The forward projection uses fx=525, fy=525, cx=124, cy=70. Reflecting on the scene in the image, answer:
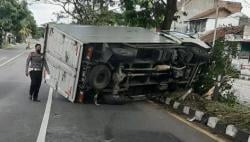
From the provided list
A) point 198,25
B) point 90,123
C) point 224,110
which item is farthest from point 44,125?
point 198,25

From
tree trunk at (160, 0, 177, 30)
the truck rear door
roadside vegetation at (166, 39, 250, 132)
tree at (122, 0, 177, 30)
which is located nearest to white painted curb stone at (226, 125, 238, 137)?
roadside vegetation at (166, 39, 250, 132)

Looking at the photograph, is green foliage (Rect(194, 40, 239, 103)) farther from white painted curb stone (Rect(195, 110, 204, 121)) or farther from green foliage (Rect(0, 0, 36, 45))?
A: green foliage (Rect(0, 0, 36, 45))

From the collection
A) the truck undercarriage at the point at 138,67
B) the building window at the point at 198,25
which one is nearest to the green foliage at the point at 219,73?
the truck undercarriage at the point at 138,67

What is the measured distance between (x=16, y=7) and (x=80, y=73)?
64.5 metres

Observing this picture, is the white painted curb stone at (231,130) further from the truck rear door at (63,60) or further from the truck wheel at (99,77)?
the truck rear door at (63,60)

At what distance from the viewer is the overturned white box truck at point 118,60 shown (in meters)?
13.9

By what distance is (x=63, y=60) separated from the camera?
14.6 metres

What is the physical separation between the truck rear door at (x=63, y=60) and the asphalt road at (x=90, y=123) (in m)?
0.45

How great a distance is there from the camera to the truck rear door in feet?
45.5

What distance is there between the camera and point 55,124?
1052 centimetres

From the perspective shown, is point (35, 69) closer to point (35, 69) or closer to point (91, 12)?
point (35, 69)

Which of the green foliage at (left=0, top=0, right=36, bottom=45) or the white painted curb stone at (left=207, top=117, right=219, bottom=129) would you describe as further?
the green foliage at (left=0, top=0, right=36, bottom=45)

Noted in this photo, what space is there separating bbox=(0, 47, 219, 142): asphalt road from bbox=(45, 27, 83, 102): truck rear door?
0.45 meters

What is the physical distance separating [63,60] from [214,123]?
16.7ft
